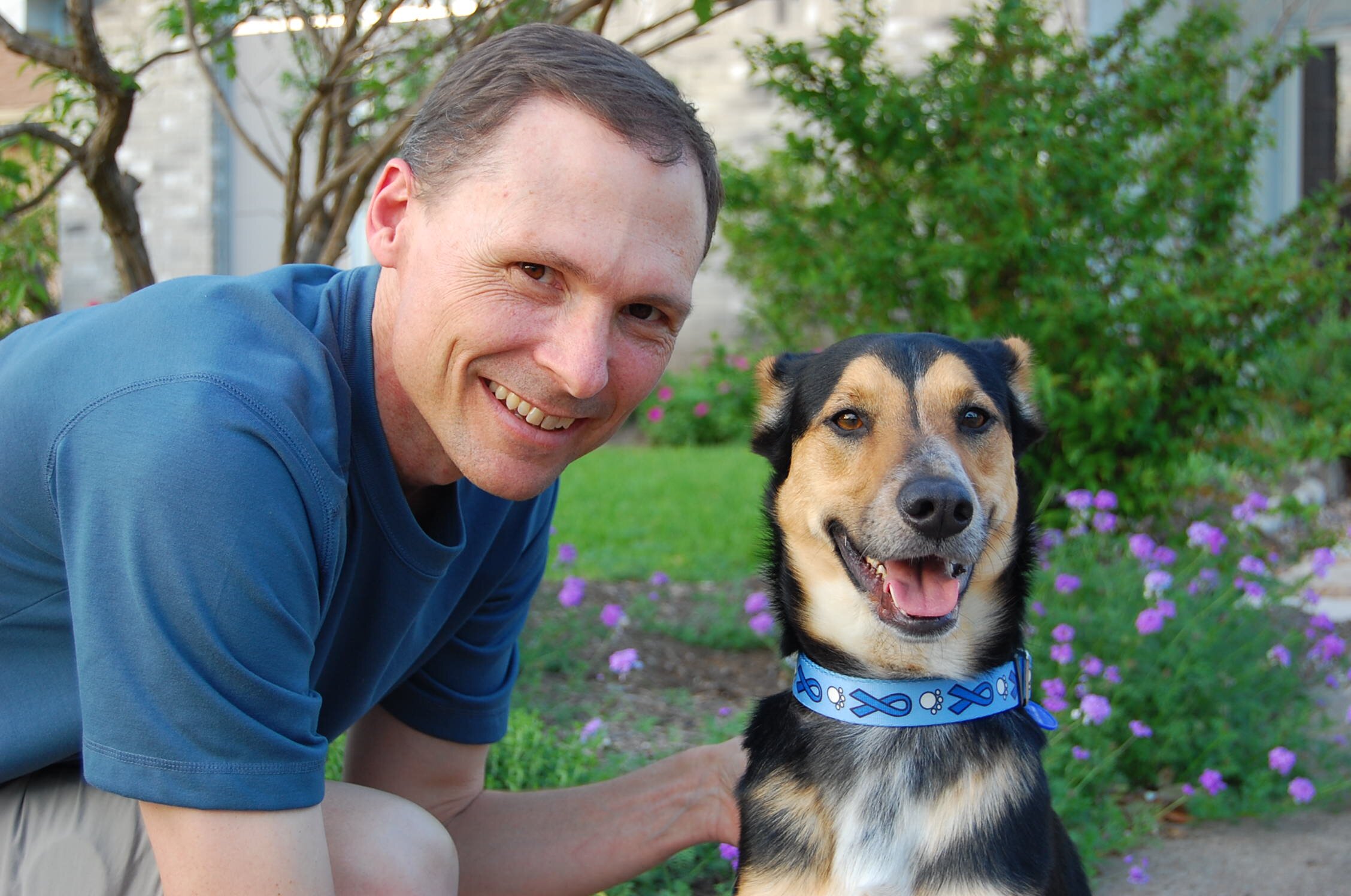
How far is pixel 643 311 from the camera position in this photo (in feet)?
6.68

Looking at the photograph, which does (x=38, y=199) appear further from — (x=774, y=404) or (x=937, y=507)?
(x=937, y=507)

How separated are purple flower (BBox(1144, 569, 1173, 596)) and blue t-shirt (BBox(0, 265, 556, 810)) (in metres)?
2.30

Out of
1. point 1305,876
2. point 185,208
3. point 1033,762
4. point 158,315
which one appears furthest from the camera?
point 185,208

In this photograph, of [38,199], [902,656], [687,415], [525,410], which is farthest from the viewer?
[687,415]

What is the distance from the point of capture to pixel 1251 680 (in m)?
3.70

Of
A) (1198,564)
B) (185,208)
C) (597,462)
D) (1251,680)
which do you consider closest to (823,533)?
(1251,680)

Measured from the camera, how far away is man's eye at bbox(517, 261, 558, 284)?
1.87 m

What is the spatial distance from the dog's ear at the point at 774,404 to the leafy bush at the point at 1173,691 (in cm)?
108

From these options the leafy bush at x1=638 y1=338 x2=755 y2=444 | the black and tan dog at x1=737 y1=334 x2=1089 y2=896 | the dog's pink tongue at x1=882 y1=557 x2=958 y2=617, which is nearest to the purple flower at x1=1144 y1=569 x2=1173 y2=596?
the black and tan dog at x1=737 y1=334 x2=1089 y2=896

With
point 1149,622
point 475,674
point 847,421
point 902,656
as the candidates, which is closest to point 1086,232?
point 1149,622

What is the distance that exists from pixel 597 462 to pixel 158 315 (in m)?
8.30

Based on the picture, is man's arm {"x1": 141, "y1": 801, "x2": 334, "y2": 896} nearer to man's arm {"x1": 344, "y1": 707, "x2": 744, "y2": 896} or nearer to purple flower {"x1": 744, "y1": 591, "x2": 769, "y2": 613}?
man's arm {"x1": 344, "y1": 707, "x2": 744, "y2": 896}

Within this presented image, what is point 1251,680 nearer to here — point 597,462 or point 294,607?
point 294,607

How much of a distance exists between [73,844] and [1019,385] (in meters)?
2.12
